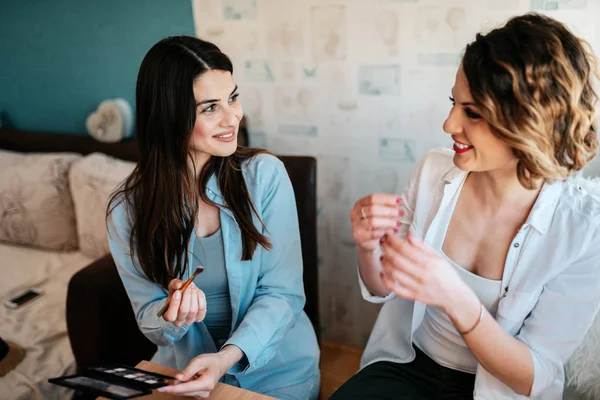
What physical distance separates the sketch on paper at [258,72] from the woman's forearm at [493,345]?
3.69 ft

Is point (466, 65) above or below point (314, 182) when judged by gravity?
Result: above

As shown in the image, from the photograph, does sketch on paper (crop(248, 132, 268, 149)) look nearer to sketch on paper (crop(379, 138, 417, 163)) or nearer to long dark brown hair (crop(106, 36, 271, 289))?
sketch on paper (crop(379, 138, 417, 163))

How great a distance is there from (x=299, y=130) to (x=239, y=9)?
46 centimetres

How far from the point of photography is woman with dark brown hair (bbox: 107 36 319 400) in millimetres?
1133

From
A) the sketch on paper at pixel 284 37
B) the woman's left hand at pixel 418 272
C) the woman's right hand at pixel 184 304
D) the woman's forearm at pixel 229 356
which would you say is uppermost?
the sketch on paper at pixel 284 37

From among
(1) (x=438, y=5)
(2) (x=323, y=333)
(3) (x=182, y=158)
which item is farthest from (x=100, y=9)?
(2) (x=323, y=333)

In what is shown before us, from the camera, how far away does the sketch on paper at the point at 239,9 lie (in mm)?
1720

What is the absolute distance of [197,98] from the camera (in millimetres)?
1127

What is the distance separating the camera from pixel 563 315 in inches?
38.6

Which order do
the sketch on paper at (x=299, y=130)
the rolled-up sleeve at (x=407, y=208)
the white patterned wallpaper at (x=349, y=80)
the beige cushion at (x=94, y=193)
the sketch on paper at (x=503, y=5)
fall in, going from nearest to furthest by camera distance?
the rolled-up sleeve at (x=407, y=208) → the sketch on paper at (x=503, y=5) → the white patterned wallpaper at (x=349, y=80) → the sketch on paper at (x=299, y=130) → the beige cushion at (x=94, y=193)

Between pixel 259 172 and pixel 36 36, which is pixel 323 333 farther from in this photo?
pixel 36 36

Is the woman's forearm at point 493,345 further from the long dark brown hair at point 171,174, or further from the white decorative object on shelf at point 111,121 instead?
the white decorative object on shelf at point 111,121

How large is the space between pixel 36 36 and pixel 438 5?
1835 millimetres

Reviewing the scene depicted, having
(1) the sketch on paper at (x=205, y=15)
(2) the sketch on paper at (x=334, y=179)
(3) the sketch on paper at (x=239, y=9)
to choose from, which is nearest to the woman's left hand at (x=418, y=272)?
(2) the sketch on paper at (x=334, y=179)
